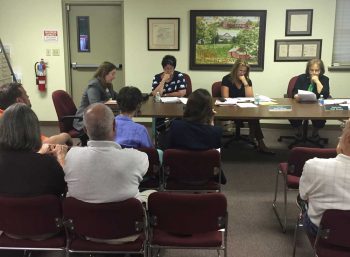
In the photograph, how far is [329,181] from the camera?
2029mm

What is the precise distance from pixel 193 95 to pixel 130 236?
135 centimetres

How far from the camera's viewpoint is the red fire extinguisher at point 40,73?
6.37 metres

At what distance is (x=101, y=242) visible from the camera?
6.86ft

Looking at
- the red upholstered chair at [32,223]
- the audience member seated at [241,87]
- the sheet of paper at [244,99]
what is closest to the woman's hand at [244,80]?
the audience member seated at [241,87]

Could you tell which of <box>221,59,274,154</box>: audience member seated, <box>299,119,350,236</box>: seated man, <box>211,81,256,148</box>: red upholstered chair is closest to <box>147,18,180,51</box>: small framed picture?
<box>211,81,256,148</box>: red upholstered chair

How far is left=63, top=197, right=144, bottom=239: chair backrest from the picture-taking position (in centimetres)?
194

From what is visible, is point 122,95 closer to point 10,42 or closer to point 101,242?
point 101,242

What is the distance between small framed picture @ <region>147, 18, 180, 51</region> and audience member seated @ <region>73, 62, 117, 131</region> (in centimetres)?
187

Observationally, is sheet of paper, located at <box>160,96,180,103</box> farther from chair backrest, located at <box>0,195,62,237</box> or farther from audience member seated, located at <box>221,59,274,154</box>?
chair backrest, located at <box>0,195,62,237</box>

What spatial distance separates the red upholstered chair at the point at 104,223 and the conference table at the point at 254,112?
6.29 feet

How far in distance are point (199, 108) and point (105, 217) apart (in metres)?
1.31

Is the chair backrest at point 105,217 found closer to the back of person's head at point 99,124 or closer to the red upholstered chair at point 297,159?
the back of person's head at point 99,124

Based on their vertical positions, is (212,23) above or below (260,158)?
above

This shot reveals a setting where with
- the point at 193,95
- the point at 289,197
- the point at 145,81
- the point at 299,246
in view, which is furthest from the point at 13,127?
the point at 145,81
